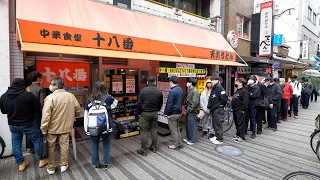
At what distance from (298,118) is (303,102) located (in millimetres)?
3786

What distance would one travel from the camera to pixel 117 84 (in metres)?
6.38

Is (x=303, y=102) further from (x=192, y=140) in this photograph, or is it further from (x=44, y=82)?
(x=44, y=82)

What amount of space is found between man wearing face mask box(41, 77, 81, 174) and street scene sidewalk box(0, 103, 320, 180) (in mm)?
437

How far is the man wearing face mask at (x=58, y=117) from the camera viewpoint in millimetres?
3682

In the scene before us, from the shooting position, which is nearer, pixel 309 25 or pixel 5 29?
pixel 5 29

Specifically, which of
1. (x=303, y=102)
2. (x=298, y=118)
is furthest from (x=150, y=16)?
(x=303, y=102)

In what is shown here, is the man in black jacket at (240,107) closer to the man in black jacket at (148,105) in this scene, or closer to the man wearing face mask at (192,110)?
the man wearing face mask at (192,110)

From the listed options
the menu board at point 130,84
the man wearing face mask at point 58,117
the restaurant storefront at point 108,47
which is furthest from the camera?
the menu board at point 130,84

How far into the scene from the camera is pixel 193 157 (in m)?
4.87

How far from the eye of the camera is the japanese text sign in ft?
18.7

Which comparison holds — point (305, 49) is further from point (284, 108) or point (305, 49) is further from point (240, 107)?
point (240, 107)

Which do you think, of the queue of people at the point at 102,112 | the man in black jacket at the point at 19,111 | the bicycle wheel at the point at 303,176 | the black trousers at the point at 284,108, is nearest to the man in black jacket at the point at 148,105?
the queue of people at the point at 102,112

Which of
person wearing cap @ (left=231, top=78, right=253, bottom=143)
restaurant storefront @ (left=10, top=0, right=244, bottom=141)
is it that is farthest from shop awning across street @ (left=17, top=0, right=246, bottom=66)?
person wearing cap @ (left=231, top=78, right=253, bottom=143)

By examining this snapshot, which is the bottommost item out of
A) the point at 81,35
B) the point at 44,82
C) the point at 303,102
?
the point at 303,102
